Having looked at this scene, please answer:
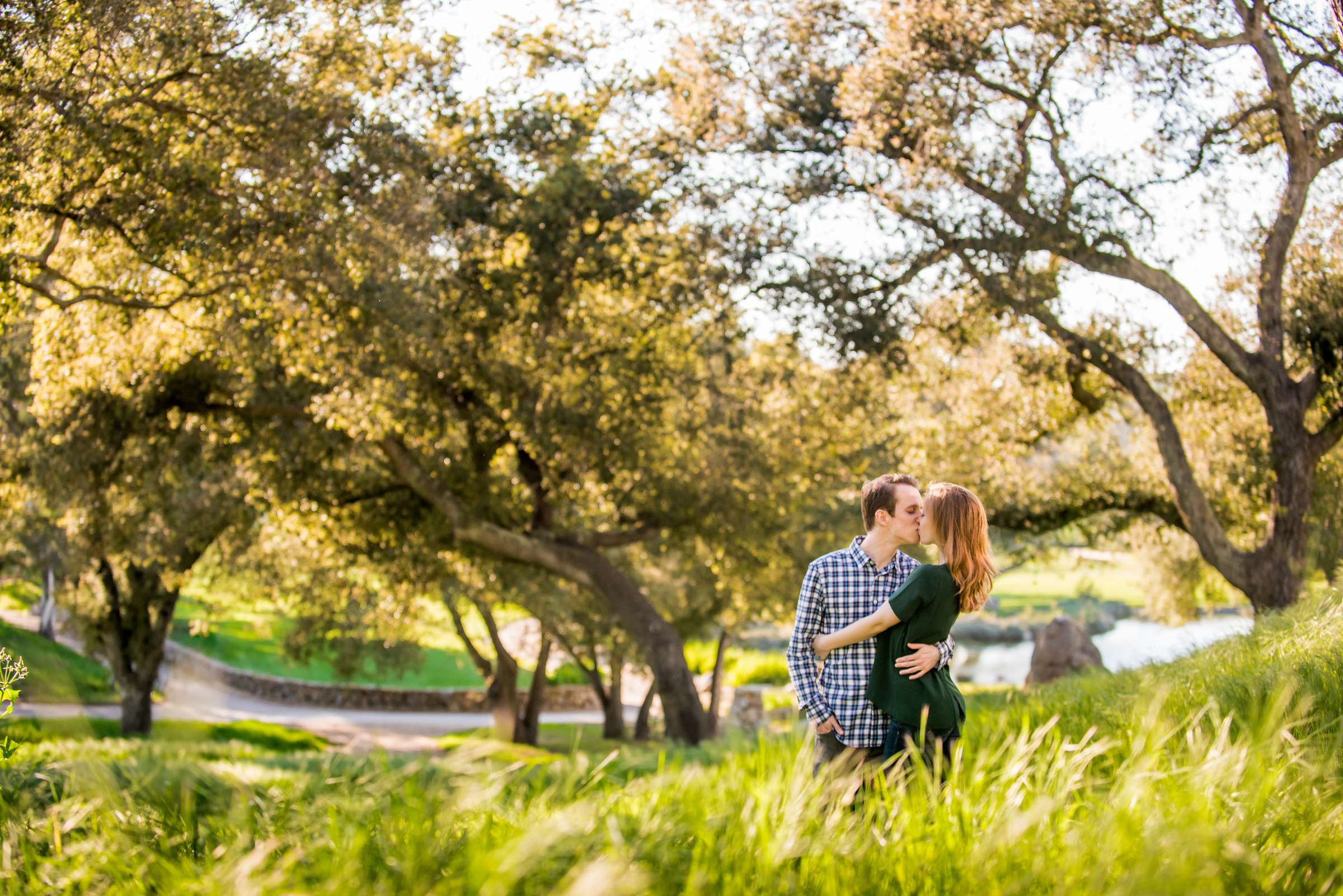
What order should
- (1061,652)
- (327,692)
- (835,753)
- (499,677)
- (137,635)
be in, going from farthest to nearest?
(327,692) < (499,677) < (137,635) < (1061,652) < (835,753)

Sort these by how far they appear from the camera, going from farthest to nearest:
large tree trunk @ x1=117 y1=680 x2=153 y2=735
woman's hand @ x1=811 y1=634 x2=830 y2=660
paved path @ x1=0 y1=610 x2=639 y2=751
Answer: paved path @ x1=0 y1=610 x2=639 y2=751
large tree trunk @ x1=117 y1=680 x2=153 y2=735
woman's hand @ x1=811 y1=634 x2=830 y2=660

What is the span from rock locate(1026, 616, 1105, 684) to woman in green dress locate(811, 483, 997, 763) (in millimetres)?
15220

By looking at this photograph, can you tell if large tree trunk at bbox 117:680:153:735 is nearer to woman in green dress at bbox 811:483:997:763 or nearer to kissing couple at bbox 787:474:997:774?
kissing couple at bbox 787:474:997:774

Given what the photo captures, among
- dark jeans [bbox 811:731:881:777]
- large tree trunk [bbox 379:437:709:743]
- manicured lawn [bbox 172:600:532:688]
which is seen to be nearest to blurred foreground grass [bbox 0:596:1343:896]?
dark jeans [bbox 811:731:881:777]

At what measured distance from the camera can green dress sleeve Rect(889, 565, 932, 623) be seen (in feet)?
13.2

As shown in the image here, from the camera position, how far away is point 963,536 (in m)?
4.04

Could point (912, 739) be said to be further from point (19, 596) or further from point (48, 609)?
point (19, 596)

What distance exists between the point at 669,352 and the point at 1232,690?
10.5 meters

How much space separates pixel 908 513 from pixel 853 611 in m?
0.45

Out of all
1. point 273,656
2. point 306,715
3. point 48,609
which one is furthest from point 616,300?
point 273,656

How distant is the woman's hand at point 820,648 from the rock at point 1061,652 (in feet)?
49.4

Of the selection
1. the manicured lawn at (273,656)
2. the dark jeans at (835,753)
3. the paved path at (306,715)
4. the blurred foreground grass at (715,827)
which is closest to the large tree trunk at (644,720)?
the paved path at (306,715)

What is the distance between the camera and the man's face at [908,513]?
4.38 meters

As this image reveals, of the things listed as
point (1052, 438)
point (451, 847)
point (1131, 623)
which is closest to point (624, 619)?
point (1052, 438)
